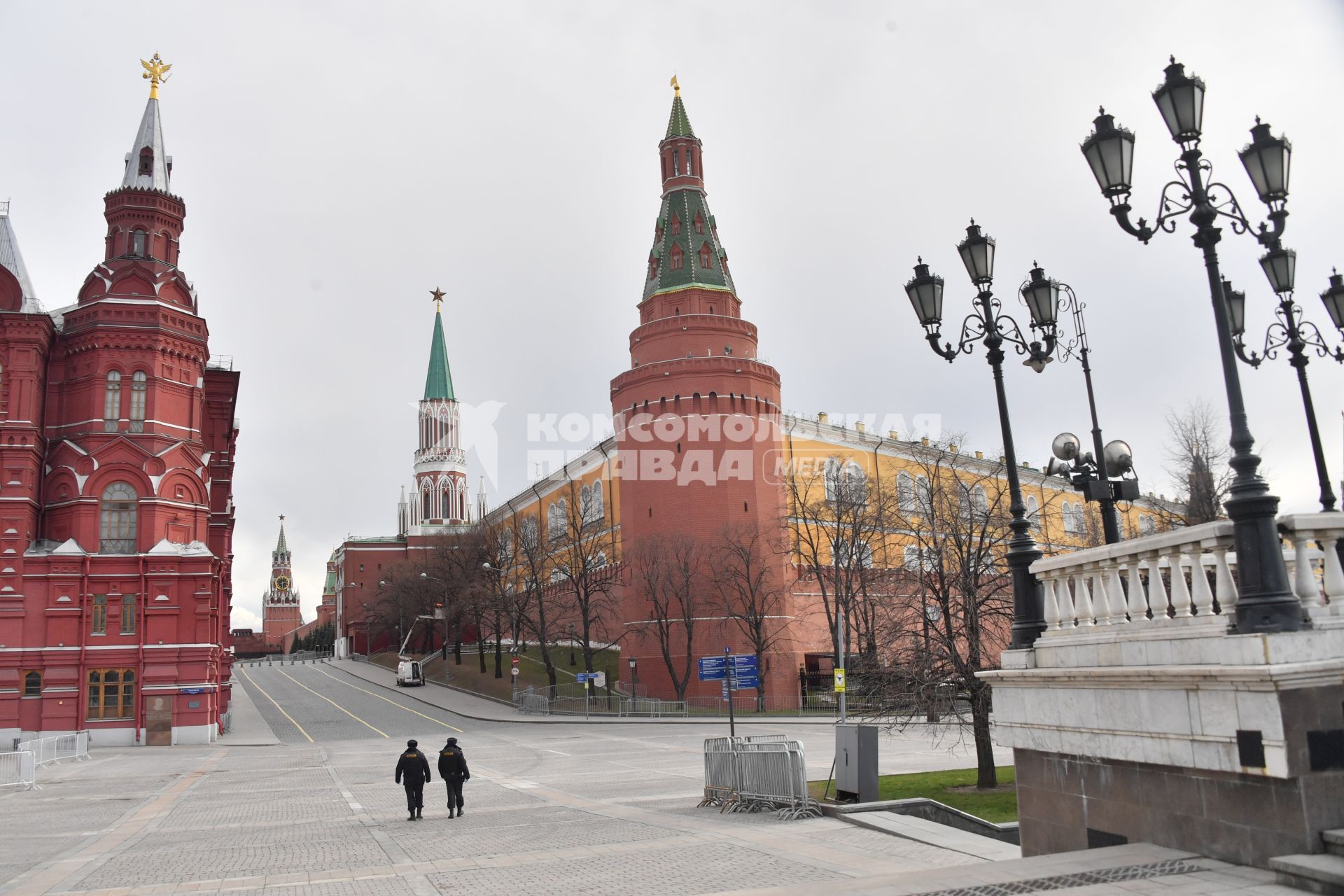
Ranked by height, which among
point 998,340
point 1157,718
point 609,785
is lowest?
point 609,785

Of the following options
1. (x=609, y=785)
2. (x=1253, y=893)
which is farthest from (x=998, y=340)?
(x=609, y=785)

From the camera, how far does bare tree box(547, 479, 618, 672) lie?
57950 mm

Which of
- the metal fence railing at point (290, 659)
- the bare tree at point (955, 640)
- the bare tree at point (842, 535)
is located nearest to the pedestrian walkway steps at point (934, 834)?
the bare tree at point (955, 640)

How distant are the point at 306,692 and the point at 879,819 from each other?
6280cm

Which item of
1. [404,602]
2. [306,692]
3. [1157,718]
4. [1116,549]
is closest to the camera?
[1157,718]

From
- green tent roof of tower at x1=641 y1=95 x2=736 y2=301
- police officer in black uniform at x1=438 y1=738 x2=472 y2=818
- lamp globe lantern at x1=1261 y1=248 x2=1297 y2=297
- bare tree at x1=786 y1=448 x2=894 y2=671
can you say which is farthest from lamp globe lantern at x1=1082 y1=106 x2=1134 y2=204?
green tent roof of tower at x1=641 y1=95 x2=736 y2=301

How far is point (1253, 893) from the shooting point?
602cm

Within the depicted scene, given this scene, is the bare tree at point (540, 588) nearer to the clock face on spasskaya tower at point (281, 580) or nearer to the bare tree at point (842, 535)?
the bare tree at point (842, 535)

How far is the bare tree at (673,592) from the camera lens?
50.6 meters

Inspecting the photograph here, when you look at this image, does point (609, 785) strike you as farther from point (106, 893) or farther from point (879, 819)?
point (106, 893)

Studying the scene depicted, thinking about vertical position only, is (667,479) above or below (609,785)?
above

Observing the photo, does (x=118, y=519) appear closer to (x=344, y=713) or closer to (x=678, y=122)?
(x=344, y=713)

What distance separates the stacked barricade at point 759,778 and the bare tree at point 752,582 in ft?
108

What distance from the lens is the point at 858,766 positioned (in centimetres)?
1566
